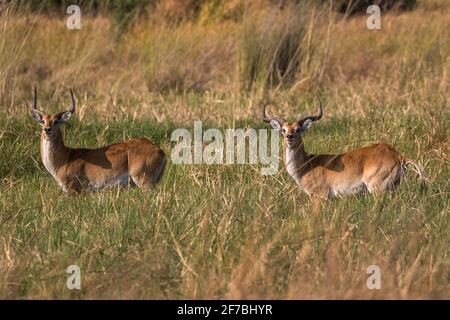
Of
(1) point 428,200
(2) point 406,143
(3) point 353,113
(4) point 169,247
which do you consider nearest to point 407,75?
(3) point 353,113

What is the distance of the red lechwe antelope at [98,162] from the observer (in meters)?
7.34

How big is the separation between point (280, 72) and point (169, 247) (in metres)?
6.66

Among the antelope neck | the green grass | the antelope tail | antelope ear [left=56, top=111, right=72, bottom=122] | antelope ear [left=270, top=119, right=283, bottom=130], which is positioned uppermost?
antelope ear [left=56, top=111, right=72, bottom=122]

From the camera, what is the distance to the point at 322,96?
11539mm

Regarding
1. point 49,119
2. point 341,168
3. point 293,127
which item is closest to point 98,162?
point 49,119

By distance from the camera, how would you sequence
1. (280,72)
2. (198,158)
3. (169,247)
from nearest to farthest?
(169,247) → (198,158) → (280,72)

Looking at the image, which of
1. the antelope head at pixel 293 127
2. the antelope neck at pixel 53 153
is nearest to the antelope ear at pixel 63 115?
the antelope neck at pixel 53 153

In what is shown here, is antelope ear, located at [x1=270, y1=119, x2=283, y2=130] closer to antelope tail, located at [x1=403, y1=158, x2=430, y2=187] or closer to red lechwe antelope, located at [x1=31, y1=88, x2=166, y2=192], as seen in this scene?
red lechwe antelope, located at [x1=31, y1=88, x2=166, y2=192]

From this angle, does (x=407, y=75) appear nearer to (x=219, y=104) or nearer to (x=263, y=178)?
(x=219, y=104)

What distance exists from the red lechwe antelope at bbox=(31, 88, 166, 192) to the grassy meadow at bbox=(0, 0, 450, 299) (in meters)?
0.15

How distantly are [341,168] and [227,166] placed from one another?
93 centimetres

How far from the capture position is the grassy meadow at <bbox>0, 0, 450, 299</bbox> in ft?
16.6

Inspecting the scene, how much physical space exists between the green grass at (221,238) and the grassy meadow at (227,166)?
0.01 meters

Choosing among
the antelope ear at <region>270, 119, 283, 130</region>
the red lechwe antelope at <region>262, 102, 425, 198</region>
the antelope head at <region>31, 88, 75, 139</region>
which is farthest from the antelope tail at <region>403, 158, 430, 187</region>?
the antelope head at <region>31, 88, 75, 139</region>
